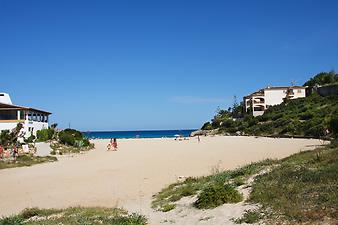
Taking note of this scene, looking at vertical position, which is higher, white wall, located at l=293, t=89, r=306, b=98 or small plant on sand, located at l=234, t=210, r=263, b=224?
white wall, located at l=293, t=89, r=306, b=98

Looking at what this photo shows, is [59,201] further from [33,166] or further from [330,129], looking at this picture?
[330,129]

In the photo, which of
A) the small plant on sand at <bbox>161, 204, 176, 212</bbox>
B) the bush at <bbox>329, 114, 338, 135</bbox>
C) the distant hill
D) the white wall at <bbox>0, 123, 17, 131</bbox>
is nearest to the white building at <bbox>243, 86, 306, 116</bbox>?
the distant hill

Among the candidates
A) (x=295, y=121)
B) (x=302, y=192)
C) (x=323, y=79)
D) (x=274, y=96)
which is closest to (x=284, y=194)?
(x=302, y=192)

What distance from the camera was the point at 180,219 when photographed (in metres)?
9.34

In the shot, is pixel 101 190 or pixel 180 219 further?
pixel 101 190

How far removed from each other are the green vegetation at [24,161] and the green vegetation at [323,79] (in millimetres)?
70258

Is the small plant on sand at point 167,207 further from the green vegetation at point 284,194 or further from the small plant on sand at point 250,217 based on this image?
the small plant on sand at point 250,217

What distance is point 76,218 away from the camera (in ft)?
31.6

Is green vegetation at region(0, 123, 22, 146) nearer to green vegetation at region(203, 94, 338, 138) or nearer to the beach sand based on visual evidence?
the beach sand

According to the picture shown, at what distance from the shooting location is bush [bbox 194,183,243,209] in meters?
9.77

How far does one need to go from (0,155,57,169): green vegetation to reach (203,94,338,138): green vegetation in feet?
90.9

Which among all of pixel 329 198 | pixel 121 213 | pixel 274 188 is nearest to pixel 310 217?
pixel 329 198

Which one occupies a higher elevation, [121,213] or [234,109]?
[234,109]

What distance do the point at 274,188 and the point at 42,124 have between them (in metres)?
45.0
